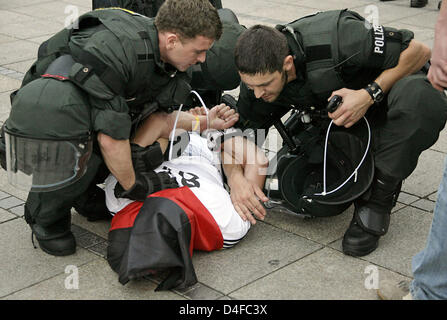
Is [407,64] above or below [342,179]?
above

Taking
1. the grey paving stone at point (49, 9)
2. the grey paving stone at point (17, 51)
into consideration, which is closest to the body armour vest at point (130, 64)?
the grey paving stone at point (17, 51)

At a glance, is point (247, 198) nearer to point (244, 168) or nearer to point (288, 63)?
point (244, 168)

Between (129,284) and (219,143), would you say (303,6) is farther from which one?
(129,284)

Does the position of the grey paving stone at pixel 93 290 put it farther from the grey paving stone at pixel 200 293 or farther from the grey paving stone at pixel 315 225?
the grey paving stone at pixel 315 225

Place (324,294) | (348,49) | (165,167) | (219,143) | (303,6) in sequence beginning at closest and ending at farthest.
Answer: (324,294) < (348,49) < (165,167) < (219,143) < (303,6)

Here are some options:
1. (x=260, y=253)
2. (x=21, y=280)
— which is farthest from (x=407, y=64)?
(x=21, y=280)

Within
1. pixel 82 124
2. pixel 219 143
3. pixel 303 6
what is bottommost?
pixel 303 6

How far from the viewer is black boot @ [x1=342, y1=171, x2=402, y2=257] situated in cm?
331

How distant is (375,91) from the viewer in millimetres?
3301

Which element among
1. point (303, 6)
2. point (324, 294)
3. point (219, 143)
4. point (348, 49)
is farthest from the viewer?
point (303, 6)

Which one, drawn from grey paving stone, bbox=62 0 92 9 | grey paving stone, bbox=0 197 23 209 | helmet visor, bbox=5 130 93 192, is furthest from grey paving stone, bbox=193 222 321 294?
grey paving stone, bbox=62 0 92 9

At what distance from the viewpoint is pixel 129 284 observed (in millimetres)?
3105

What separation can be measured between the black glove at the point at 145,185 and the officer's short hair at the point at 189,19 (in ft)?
2.30

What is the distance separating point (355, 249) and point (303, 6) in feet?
18.9
